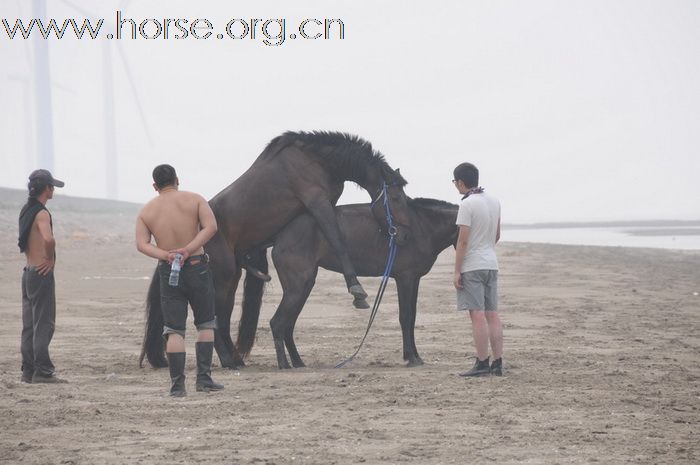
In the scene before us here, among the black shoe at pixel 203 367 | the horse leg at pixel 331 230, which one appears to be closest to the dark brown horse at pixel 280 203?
the horse leg at pixel 331 230

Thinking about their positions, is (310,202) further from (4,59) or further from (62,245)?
(4,59)

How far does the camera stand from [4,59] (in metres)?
78.4

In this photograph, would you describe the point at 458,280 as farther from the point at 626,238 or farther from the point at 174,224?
the point at 626,238

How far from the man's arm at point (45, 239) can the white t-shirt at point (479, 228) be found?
11.4 ft

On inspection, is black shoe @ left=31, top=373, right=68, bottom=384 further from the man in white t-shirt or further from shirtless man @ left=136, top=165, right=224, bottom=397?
the man in white t-shirt

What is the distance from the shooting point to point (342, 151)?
1119cm

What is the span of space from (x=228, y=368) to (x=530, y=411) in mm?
3721

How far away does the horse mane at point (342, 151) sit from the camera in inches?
440

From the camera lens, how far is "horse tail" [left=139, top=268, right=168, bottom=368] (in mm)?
10930

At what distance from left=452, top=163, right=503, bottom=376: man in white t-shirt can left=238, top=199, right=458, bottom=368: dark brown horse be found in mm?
1002

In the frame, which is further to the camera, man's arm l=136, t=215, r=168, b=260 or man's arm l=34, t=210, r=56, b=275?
man's arm l=34, t=210, r=56, b=275

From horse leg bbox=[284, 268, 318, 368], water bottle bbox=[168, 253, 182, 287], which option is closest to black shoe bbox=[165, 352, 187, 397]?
water bottle bbox=[168, 253, 182, 287]

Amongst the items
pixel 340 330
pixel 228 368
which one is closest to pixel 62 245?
pixel 340 330

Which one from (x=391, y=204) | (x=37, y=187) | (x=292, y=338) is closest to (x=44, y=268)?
(x=37, y=187)
